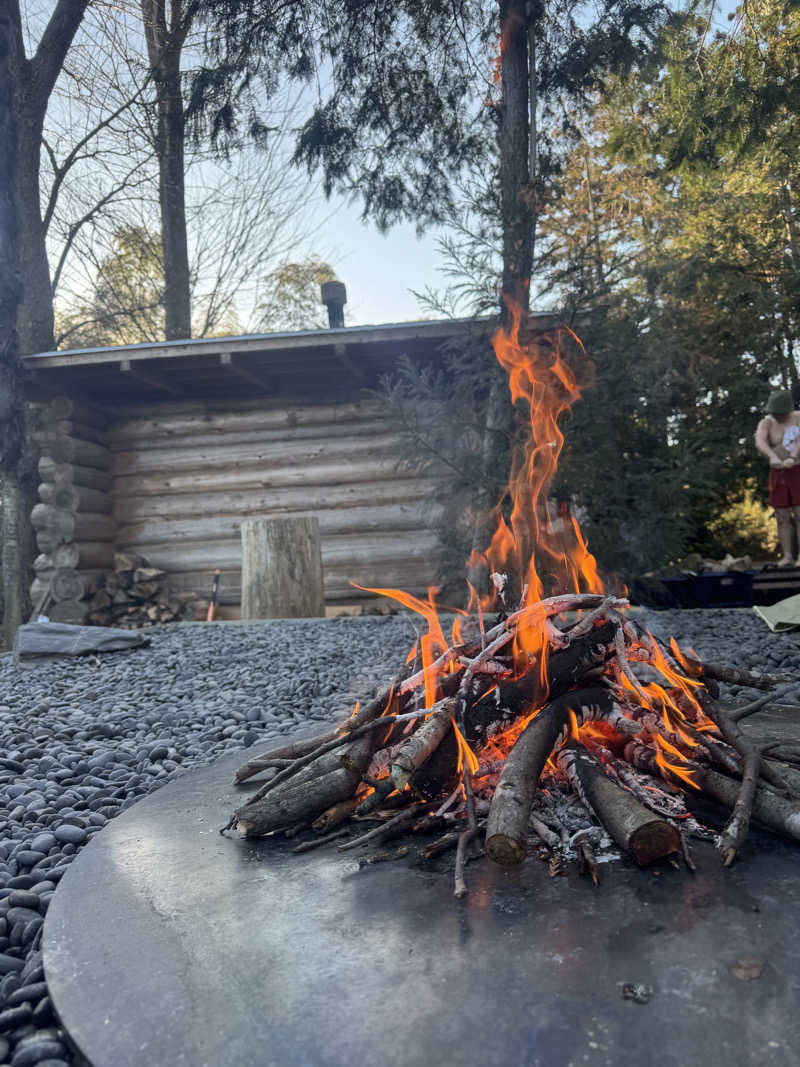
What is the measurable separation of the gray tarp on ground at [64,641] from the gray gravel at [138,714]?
0.14 m

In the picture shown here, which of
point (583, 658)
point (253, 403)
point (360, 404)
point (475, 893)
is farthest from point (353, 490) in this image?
point (475, 893)

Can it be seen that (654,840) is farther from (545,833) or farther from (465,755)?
(465,755)

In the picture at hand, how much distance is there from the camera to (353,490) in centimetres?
928

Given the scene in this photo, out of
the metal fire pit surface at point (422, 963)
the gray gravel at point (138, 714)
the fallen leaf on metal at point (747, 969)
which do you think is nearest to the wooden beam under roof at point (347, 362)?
the gray gravel at point (138, 714)

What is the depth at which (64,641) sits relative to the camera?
5609 mm

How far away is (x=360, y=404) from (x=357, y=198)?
7.75ft

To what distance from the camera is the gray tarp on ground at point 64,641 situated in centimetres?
553

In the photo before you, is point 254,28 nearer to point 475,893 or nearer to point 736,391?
point 736,391

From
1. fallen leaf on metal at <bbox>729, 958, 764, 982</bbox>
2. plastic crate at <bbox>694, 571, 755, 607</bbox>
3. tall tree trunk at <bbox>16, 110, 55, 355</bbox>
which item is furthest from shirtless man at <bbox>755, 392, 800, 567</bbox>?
tall tree trunk at <bbox>16, 110, 55, 355</bbox>

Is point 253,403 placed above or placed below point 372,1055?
above

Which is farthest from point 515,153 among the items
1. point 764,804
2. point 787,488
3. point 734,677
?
point 764,804

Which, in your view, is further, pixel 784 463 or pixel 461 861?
pixel 784 463

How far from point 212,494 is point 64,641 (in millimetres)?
4166

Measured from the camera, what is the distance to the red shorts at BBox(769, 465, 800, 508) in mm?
8016
